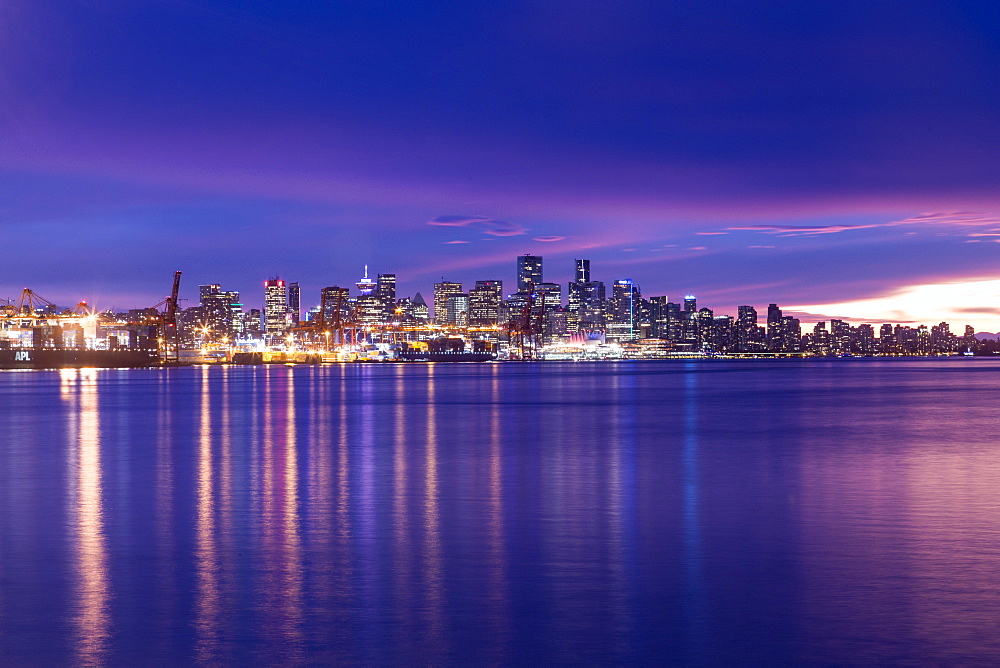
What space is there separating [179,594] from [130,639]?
1.93 meters

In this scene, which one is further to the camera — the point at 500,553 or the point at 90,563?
the point at 500,553

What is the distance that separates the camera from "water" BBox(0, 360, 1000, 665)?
9898 millimetres

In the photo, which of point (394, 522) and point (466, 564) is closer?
point (466, 564)

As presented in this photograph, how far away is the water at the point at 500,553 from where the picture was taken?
32.5 feet

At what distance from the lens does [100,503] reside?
20219 mm

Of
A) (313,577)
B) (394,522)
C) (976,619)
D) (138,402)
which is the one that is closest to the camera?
(976,619)

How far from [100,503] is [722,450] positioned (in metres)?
19.2

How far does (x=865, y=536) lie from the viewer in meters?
15.8

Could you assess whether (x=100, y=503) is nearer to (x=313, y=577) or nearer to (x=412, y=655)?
(x=313, y=577)

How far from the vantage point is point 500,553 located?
1452 cm

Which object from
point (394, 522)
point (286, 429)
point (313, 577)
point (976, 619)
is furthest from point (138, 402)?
point (976, 619)

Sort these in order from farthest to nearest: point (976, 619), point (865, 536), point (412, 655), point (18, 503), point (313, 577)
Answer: point (18, 503) < point (865, 536) < point (313, 577) < point (976, 619) < point (412, 655)

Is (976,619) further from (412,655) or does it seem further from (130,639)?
(130,639)

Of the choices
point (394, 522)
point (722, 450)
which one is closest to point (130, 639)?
point (394, 522)
